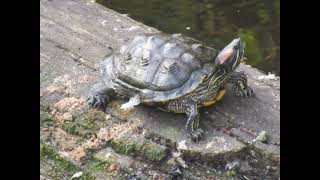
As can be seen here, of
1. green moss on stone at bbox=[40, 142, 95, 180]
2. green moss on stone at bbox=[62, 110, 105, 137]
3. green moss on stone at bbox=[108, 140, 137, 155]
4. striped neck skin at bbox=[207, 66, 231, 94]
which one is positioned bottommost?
green moss on stone at bbox=[40, 142, 95, 180]

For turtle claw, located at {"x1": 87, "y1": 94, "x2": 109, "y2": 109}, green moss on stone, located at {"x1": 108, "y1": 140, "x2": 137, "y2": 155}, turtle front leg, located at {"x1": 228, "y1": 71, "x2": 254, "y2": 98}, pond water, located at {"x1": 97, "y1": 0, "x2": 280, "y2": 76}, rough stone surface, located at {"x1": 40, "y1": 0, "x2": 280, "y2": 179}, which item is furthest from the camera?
pond water, located at {"x1": 97, "y1": 0, "x2": 280, "y2": 76}

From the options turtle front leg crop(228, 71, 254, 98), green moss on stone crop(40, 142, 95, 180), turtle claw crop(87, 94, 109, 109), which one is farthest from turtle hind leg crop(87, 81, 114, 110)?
turtle front leg crop(228, 71, 254, 98)

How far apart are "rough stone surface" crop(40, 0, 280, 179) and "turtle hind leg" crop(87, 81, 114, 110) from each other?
0.07m

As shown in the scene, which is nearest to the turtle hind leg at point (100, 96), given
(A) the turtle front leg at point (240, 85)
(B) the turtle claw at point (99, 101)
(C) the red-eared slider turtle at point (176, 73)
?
(B) the turtle claw at point (99, 101)

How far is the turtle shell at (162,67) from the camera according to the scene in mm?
3959

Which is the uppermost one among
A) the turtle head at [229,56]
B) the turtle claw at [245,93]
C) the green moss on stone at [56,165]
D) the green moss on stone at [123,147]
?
the turtle head at [229,56]

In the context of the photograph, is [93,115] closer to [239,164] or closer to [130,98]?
[130,98]

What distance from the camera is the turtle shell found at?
3959 mm

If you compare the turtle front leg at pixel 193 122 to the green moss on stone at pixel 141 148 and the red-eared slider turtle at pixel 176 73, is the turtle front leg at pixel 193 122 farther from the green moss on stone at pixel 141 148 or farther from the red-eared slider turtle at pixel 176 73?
the green moss on stone at pixel 141 148

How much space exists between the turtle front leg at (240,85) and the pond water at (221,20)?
0.88m

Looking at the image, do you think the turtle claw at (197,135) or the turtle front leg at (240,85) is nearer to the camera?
the turtle claw at (197,135)

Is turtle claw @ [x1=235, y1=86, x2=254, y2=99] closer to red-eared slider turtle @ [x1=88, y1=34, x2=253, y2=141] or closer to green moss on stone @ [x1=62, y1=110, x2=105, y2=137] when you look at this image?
red-eared slider turtle @ [x1=88, y1=34, x2=253, y2=141]
